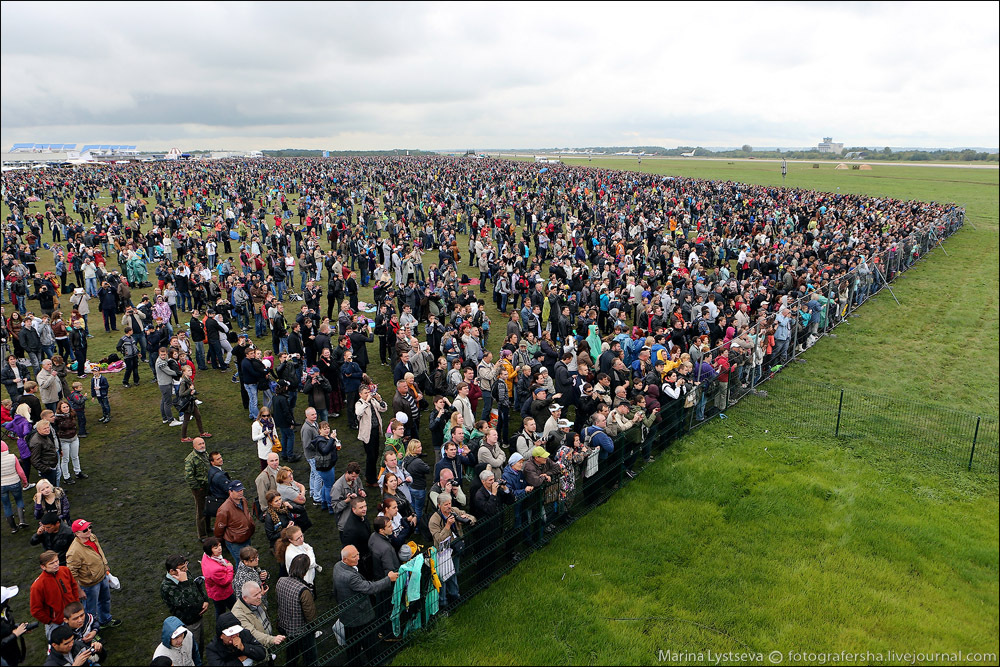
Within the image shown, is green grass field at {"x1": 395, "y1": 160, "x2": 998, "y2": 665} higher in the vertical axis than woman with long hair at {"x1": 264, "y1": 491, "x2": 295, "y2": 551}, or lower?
lower

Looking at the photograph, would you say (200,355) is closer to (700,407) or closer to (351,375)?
(351,375)

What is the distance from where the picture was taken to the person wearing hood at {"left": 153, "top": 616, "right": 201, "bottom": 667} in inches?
221

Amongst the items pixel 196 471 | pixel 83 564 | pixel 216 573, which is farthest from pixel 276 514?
pixel 83 564

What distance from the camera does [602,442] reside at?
32.1 feet

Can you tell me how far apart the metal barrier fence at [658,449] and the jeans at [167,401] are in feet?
22.3

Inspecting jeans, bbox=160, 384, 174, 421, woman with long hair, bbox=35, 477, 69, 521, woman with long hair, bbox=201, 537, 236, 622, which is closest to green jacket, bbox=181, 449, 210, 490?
woman with long hair, bbox=35, 477, 69, 521

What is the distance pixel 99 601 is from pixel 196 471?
188 cm

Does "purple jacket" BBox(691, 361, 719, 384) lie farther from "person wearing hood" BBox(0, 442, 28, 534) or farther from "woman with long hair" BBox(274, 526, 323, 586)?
"person wearing hood" BBox(0, 442, 28, 534)

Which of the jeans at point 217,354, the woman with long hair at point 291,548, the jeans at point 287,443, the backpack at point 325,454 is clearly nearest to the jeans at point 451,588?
the woman with long hair at point 291,548

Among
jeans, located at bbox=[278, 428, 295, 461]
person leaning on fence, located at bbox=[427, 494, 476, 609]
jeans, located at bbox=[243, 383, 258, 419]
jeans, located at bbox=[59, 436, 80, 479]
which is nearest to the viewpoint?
person leaning on fence, located at bbox=[427, 494, 476, 609]

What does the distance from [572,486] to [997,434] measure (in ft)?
30.2

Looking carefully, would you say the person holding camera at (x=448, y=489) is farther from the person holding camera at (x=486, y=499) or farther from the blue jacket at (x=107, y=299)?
the blue jacket at (x=107, y=299)

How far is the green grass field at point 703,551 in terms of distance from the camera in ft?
23.8

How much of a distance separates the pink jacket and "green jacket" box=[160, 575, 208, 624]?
40cm
